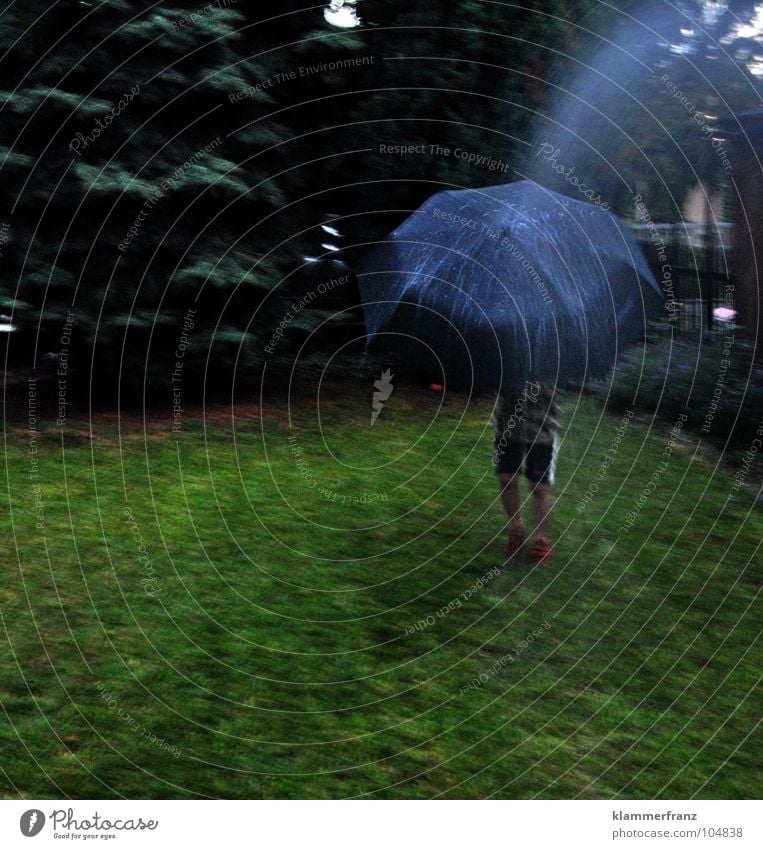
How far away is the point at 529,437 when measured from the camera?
5473 millimetres

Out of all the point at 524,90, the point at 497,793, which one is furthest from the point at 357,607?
the point at 524,90

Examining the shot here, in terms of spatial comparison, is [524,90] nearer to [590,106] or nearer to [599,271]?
[590,106]

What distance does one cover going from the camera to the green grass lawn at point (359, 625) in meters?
4.12

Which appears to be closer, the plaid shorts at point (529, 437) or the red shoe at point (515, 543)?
the plaid shorts at point (529, 437)

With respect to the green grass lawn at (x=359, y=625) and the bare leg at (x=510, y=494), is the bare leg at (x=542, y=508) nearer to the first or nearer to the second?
the bare leg at (x=510, y=494)

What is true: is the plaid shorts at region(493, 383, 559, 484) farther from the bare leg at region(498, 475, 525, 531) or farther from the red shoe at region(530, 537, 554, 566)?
the red shoe at region(530, 537, 554, 566)

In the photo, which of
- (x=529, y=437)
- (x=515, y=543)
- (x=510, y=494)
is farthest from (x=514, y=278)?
(x=515, y=543)

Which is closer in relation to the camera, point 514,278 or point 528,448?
point 514,278

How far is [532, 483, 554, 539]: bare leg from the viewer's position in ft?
18.1

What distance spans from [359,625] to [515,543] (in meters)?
1.09

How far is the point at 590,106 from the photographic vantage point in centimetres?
770

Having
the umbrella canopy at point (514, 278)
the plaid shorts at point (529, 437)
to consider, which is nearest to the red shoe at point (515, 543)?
the plaid shorts at point (529, 437)

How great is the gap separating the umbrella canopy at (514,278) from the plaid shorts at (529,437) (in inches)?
8.1

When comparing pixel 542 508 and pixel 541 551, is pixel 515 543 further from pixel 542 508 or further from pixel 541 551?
pixel 542 508
